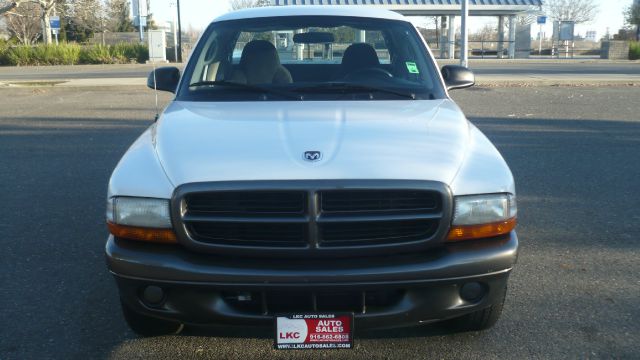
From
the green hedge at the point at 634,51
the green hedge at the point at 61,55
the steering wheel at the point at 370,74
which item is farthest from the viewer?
the green hedge at the point at 634,51

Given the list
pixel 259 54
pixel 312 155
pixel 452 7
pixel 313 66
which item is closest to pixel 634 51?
pixel 452 7

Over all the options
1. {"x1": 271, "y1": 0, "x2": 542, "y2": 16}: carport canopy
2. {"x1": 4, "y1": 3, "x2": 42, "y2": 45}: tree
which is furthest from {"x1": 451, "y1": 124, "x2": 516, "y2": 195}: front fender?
{"x1": 4, "y1": 3, "x2": 42, "y2": 45}: tree

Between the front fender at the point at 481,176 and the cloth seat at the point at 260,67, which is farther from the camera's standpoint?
the cloth seat at the point at 260,67

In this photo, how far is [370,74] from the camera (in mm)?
4590

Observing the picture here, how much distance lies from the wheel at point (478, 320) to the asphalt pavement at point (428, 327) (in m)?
0.08

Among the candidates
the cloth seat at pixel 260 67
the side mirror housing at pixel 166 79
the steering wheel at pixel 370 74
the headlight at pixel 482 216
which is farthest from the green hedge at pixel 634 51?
the headlight at pixel 482 216

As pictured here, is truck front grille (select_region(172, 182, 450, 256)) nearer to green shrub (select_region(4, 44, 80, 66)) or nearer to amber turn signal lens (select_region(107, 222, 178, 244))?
amber turn signal lens (select_region(107, 222, 178, 244))

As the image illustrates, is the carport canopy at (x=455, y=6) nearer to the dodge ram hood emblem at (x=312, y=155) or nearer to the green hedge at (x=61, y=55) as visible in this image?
the green hedge at (x=61, y=55)

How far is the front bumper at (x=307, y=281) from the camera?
9.56 ft

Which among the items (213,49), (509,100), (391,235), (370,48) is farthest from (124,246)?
(509,100)

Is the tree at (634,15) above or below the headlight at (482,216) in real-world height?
above

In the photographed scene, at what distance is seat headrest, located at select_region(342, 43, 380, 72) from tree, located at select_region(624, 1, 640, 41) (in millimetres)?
50763

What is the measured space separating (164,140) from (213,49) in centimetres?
160

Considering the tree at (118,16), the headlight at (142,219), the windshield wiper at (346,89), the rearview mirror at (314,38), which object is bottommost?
the headlight at (142,219)
